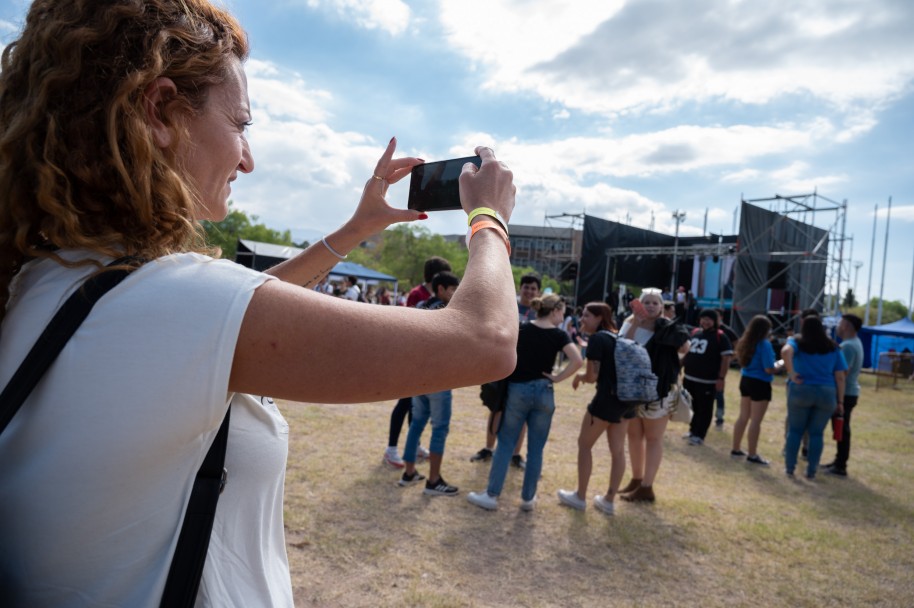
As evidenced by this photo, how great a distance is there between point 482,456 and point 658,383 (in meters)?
2.30

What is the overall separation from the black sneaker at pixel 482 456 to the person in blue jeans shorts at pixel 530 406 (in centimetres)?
130

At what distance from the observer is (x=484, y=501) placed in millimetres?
5340

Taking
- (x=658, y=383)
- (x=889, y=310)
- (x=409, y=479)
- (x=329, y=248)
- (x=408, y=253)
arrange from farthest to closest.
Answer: (x=889, y=310)
(x=408, y=253)
(x=409, y=479)
(x=658, y=383)
(x=329, y=248)

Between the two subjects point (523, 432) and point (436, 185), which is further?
point (523, 432)

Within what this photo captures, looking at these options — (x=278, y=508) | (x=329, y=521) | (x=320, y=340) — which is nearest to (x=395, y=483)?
(x=329, y=521)

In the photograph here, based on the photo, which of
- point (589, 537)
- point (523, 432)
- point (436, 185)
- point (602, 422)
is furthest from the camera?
point (523, 432)

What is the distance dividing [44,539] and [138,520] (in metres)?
0.12

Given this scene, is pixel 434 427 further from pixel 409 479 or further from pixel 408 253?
pixel 408 253

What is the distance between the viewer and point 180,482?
2.55 feet

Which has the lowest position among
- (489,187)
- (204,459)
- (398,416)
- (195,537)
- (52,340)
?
(398,416)

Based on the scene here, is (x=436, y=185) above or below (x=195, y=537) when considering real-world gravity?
above

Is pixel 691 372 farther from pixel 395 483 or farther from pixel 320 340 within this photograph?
pixel 320 340

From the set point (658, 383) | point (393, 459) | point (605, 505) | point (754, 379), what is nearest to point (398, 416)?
point (393, 459)

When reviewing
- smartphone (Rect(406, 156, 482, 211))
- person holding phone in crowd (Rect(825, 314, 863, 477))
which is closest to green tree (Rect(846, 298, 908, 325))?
person holding phone in crowd (Rect(825, 314, 863, 477))
